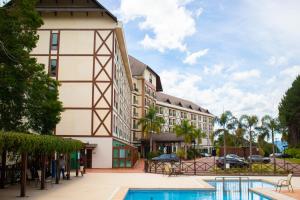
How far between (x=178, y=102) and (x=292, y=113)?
36620mm

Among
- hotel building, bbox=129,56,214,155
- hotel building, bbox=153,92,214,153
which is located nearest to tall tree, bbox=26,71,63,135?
hotel building, bbox=129,56,214,155

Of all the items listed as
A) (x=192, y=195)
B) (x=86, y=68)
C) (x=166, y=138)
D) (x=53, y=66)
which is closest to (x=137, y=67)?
(x=166, y=138)

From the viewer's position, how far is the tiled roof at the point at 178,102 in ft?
303

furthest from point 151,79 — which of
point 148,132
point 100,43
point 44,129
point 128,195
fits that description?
point 128,195

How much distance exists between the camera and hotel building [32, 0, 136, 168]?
38.0m

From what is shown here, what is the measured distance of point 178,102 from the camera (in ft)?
330

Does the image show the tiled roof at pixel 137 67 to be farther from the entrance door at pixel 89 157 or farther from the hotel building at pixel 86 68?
the entrance door at pixel 89 157

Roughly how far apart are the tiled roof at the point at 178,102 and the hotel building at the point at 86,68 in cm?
5074

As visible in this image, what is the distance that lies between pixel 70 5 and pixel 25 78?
18363 millimetres

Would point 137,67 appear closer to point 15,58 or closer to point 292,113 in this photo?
point 292,113

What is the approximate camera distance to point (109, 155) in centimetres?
3772

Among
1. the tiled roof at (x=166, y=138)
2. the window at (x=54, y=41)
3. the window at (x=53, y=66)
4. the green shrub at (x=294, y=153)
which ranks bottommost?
the green shrub at (x=294, y=153)

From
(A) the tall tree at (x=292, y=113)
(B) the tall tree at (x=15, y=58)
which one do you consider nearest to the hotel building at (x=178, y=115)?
(A) the tall tree at (x=292, y=113)

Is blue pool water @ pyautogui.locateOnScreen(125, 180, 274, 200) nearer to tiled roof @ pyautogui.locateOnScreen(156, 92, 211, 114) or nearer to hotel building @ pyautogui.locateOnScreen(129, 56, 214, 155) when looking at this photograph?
hotel building @ pyautogui.locateOnScreen(129, 56, 214, 155)
